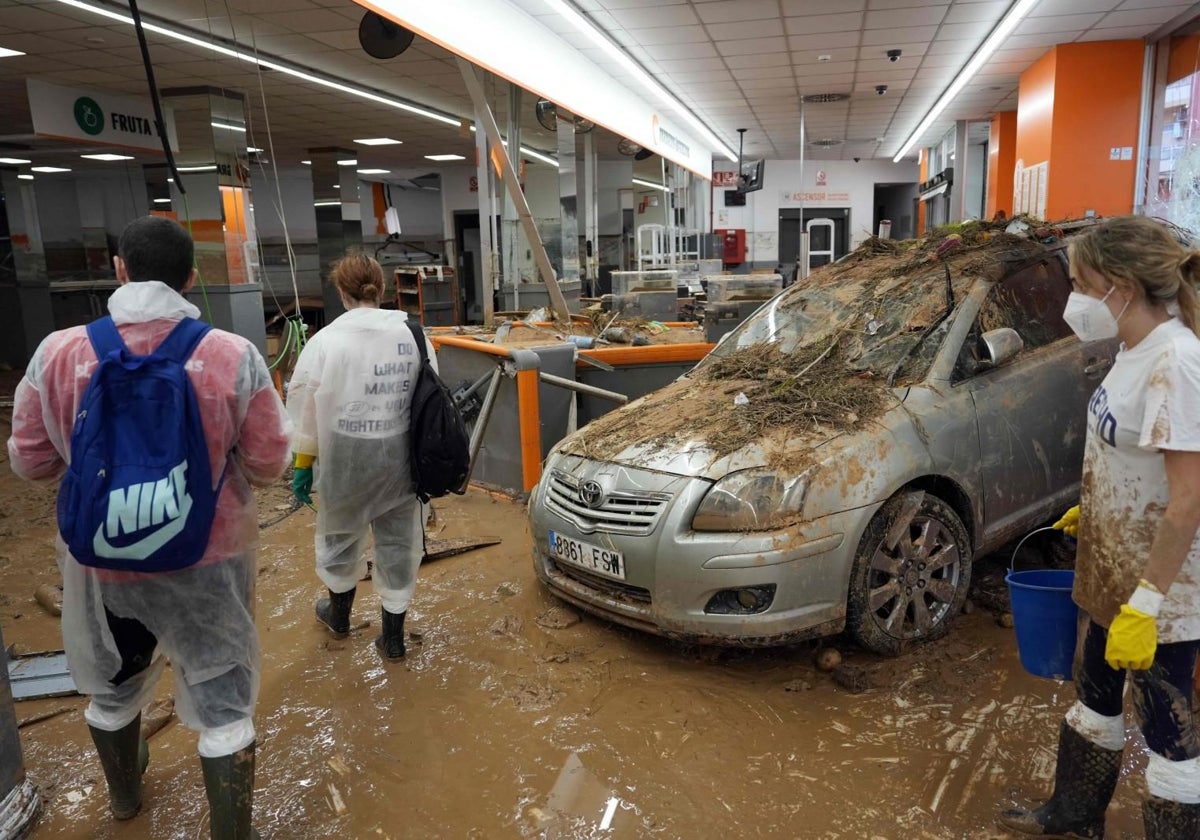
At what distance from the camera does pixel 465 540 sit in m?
5.08

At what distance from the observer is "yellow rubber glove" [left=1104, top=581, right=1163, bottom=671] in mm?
1945

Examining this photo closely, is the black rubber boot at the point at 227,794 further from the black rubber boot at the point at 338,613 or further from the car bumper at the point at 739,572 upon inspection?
the car bumper at the point at 739,572

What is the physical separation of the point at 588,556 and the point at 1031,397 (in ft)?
7.08

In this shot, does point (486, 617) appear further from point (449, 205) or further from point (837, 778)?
point (449, 205)

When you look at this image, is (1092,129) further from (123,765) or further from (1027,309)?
(123,765)

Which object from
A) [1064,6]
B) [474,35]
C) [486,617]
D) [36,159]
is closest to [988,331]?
[486,617]

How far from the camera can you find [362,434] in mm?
3340

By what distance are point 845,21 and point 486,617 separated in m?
8.18

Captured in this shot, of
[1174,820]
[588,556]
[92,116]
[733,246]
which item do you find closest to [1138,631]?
[1174,820]

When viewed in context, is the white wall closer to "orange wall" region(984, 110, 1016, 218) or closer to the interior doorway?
the interior doorway

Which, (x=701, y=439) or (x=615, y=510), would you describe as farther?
(x=701, y=439)

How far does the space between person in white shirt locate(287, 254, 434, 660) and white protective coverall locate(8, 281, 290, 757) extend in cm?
95

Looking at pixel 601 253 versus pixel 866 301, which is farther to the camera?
pixel 601 253

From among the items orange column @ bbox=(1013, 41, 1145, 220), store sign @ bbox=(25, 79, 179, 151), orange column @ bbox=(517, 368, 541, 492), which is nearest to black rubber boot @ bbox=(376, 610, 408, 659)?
orange column @ bbox=(517, 368, 541, 492)
